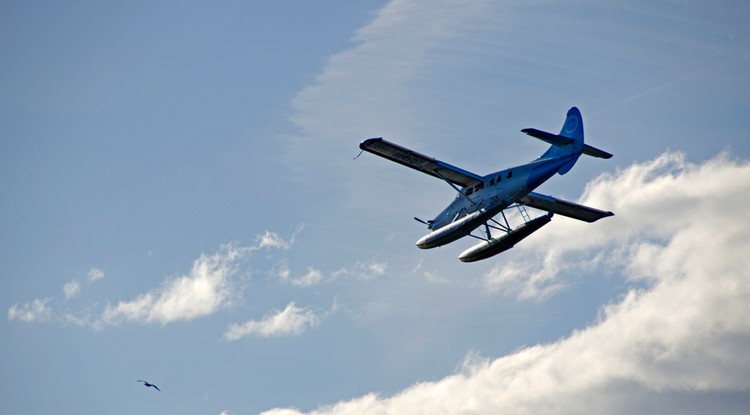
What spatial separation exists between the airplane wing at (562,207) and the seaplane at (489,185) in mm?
6612

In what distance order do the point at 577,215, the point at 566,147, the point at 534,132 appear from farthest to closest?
the point at 577,215
the point at 566,147
the point at 534,132

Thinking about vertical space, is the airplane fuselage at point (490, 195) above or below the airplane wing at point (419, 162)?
below

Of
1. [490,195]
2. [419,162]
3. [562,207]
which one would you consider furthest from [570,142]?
[562,207]

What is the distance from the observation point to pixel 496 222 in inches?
2918

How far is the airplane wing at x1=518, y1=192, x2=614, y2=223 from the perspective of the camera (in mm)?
82375

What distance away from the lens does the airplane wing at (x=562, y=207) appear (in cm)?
8238

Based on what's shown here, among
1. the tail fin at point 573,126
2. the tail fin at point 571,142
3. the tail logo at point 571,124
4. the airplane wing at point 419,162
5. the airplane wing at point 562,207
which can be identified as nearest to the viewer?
the tail fin at point 571,142

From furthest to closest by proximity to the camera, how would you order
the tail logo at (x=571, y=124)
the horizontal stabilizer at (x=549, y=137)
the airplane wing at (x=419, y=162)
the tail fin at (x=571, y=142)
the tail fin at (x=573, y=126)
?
1. the airplane wing at (x=419, y=162)
2. the tail logo at (x=571, y=124)
3. the tail fin at (x=573, y=126)
4. the tail fin at (x=571, y=142)
5. the horizontal stabilizer at (x=549, y=137)

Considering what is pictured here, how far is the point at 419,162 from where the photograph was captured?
2995 inches

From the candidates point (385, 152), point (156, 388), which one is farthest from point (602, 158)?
point (156, 388)

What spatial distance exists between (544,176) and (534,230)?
406cm

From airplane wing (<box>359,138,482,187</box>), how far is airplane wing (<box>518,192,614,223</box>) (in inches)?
297

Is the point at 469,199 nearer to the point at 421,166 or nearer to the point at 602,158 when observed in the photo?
the point at 421,166

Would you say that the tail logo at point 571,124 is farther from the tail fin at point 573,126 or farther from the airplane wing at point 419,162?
the airplane wing at point 419,162
